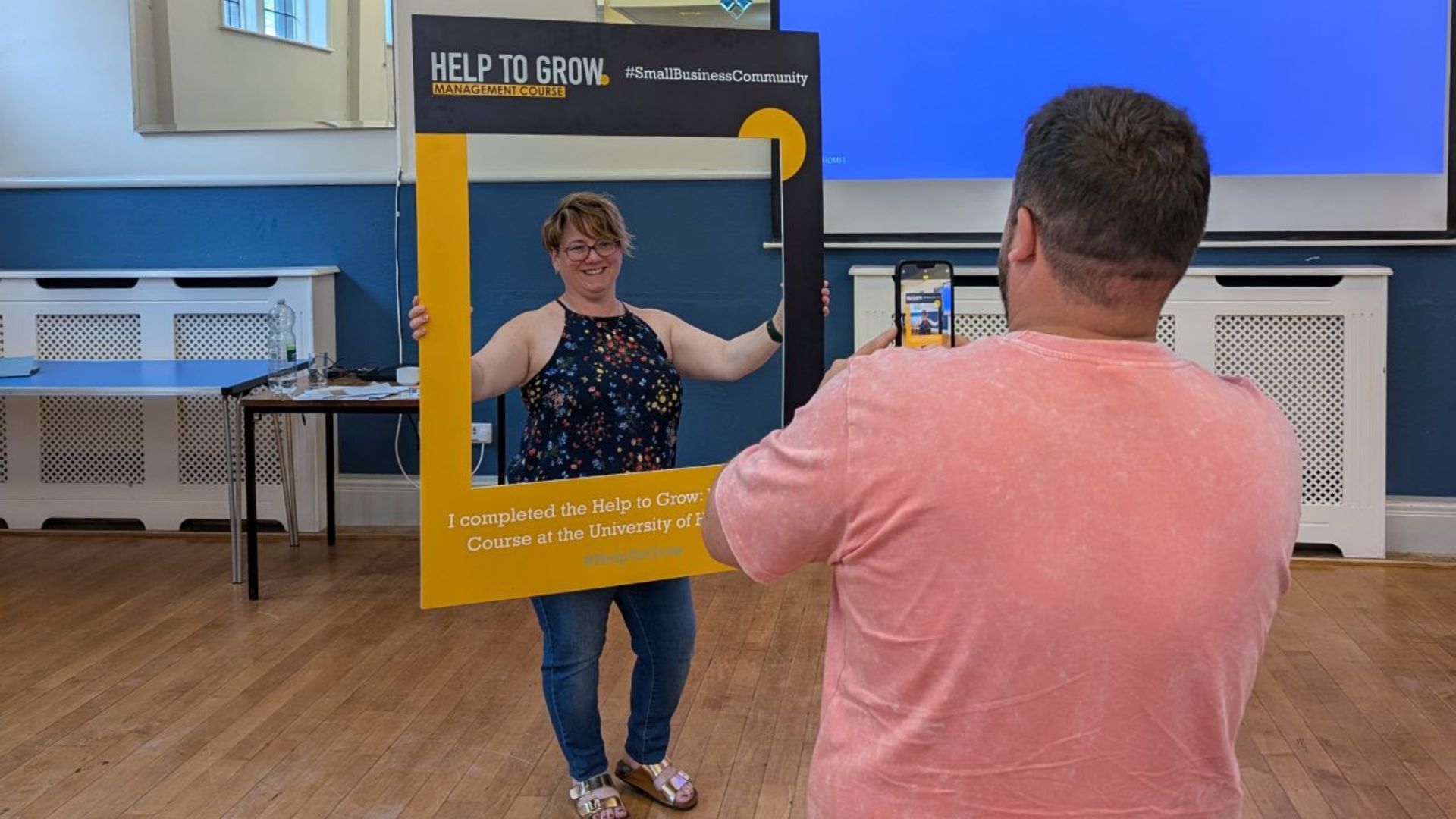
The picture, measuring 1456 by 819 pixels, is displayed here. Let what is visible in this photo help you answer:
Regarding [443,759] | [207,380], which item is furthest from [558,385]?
[207,380]

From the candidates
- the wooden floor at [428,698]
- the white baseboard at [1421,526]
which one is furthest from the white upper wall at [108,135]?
the white baseboard at [1421,526]

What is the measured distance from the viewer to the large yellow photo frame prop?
2.16 m

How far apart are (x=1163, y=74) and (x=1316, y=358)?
108cm

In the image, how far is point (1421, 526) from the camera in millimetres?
4891

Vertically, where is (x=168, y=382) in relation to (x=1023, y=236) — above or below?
below

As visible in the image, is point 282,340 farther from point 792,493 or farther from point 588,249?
point 792,493

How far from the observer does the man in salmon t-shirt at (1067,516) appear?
1.07m

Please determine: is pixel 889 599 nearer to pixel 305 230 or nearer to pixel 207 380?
pixel 207 380

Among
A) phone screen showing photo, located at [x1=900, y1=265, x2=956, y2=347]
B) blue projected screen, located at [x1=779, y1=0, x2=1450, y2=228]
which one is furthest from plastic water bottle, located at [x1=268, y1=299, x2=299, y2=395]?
phone screen showing photo, located at [x1=900, y1=265, x2=956, y2=347]

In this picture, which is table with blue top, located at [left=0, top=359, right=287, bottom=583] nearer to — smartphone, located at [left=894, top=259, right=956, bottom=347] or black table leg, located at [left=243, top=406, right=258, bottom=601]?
black table leg, located at [left=243, top=406, right=258, bottom=601]


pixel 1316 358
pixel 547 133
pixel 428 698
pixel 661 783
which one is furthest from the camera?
pixel 1316 358

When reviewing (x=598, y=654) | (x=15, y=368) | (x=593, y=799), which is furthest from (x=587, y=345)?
(x=15, y=368)

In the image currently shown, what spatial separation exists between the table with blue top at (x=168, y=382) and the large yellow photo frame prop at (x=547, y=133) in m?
2.21

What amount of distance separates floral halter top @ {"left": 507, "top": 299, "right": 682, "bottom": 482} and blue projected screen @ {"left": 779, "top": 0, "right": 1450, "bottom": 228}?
237 centimetres
